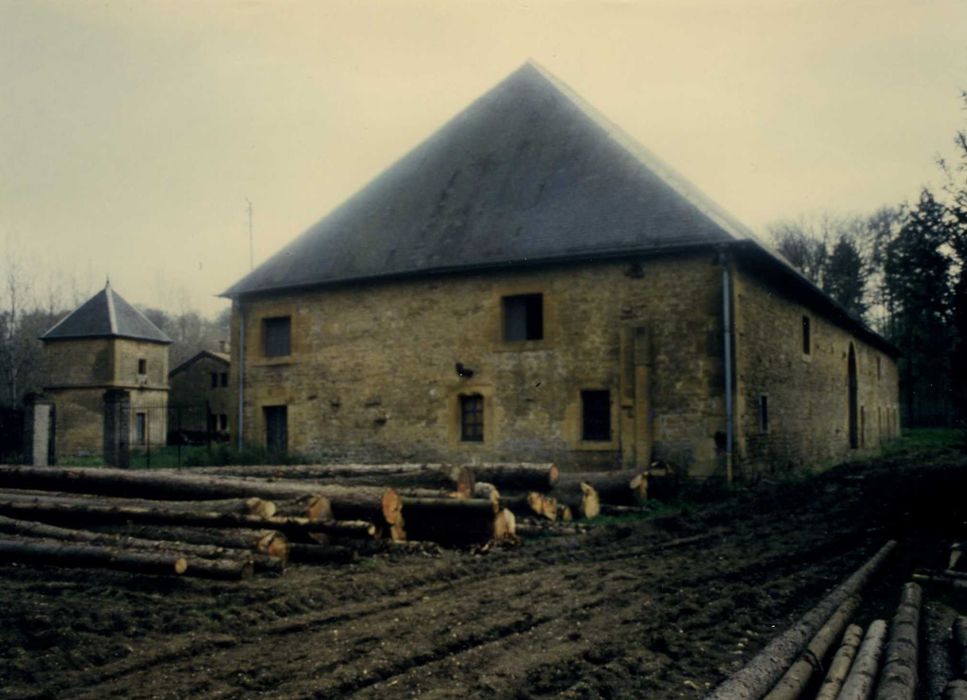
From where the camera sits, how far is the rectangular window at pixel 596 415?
52.0 ft

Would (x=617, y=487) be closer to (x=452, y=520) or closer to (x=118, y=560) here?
(x=452, y=520)

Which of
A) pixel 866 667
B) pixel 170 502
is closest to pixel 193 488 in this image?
pixel 170 502

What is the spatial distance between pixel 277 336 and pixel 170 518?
12363 mm

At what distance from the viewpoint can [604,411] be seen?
626 inches

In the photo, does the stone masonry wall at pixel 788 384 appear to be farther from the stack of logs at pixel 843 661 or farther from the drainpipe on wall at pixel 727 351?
the stack of logs at pixel 843 661

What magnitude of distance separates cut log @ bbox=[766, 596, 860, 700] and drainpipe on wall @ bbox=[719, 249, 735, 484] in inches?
335

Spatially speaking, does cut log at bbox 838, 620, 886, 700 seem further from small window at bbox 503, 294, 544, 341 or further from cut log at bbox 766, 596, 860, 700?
small window at bbox 503, 294, 544, 341

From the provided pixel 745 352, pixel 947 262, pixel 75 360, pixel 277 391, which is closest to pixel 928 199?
pixel 947 262

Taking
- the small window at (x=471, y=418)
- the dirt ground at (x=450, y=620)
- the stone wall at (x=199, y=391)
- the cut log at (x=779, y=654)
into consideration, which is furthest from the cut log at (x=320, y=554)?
the stone wall at (x=199, y=391)

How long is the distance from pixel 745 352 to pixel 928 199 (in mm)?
4747

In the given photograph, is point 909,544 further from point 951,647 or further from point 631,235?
point 631,235

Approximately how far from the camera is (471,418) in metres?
17.3

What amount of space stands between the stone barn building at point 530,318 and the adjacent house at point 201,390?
72.3ft

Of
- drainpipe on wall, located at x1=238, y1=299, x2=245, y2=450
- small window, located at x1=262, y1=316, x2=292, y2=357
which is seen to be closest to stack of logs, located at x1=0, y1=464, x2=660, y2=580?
small window, located at x1=262, y1=316, x2=292, y2=357
